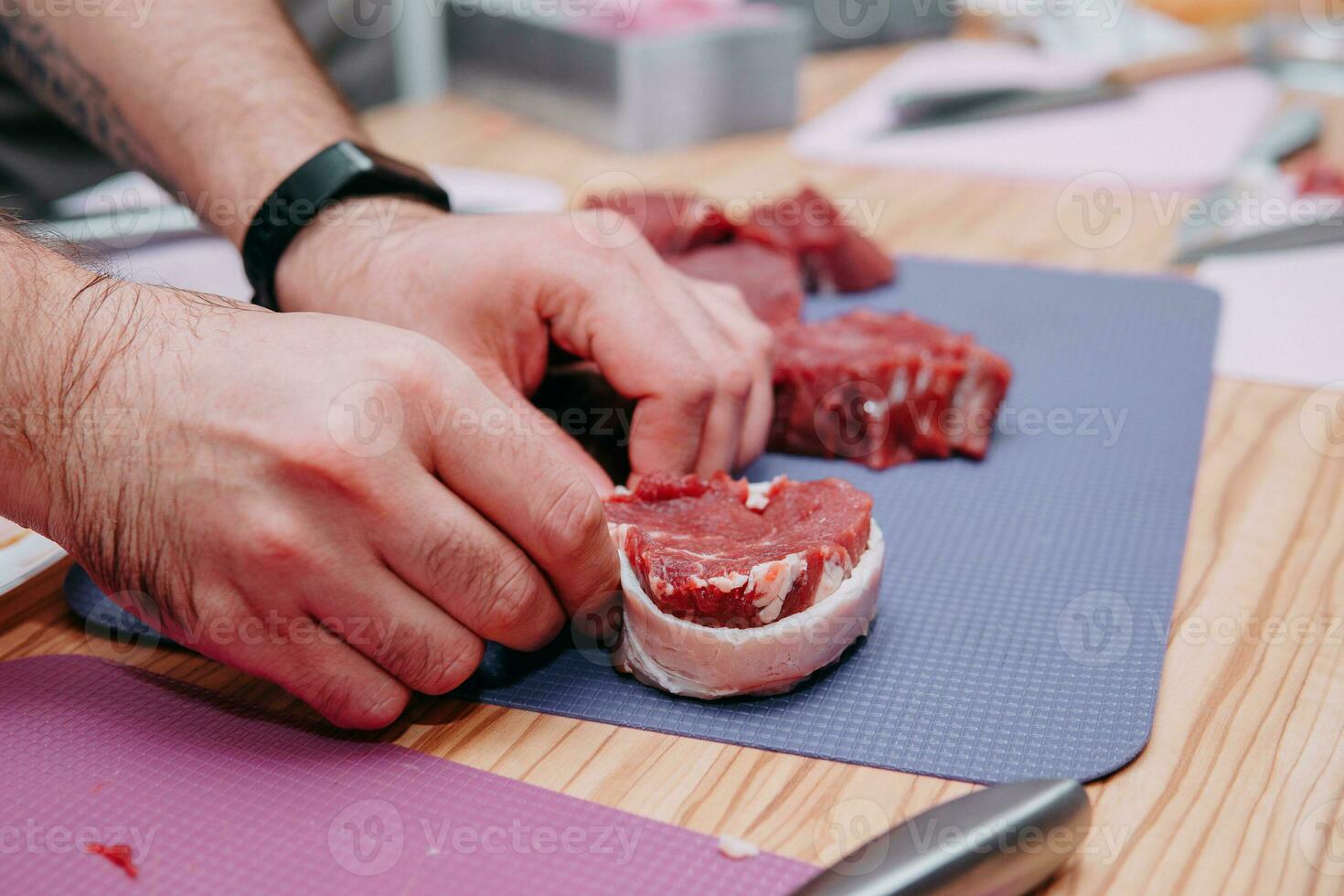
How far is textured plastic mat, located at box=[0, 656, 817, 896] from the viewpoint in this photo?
46.7 inches

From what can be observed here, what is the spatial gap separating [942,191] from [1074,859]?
230 cm

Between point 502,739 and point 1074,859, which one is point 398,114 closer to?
point 502,739

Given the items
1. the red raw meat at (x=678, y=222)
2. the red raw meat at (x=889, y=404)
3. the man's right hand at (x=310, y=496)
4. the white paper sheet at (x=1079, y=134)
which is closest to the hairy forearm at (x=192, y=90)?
the red raw meat at (x=678, y=222)

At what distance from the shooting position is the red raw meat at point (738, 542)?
4.64 ft

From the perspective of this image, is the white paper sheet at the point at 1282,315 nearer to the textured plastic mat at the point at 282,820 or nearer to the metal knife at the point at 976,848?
the metal knife at the point at 976,848

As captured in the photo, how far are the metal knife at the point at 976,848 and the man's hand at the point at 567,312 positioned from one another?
0.72m

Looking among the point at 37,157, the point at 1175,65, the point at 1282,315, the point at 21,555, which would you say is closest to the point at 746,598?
the point at 21,555

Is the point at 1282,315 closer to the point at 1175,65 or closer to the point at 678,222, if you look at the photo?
the point at 678,222

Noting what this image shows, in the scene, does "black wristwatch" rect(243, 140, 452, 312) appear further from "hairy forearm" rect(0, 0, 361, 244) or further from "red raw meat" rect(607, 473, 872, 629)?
"red raw meat" rect(607, 473, 872, 629)

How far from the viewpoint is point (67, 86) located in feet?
7.73

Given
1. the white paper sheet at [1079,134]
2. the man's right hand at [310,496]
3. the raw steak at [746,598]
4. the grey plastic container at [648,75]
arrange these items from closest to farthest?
the man's right hand at [310,496], the raw steak at [746,598], the white paper sheet at [1079,134], the grey plastic container at [648,75]

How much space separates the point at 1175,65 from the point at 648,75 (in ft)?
5.81

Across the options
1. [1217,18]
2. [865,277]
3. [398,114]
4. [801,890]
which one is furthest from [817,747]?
[1217,18]

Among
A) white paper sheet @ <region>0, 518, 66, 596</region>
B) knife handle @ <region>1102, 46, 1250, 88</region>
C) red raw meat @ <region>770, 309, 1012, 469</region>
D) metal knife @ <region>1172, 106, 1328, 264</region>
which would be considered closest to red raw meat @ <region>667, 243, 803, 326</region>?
red raw meat @ <region>770, 309, 1012, 469</region>
